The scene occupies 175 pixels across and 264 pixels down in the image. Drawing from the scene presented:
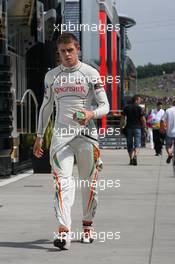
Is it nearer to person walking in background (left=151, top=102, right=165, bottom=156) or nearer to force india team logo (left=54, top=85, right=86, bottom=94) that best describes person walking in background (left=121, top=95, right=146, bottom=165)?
person walking in background (left=151, top=102, right=165, bottom=156)

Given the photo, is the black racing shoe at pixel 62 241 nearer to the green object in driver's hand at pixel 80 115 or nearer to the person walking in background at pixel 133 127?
the green object in driver's hand at pixel 80 115

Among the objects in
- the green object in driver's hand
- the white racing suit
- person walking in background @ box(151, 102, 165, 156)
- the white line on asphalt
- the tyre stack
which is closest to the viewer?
the green object in driver's hand

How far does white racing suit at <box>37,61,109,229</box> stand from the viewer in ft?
23.1

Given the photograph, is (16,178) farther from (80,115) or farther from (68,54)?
(80,115)

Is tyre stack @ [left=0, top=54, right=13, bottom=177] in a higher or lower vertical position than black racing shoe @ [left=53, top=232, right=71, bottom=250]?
higher

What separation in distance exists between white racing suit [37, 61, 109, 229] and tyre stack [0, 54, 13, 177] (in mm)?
6394

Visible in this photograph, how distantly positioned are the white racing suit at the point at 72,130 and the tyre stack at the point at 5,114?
639cm

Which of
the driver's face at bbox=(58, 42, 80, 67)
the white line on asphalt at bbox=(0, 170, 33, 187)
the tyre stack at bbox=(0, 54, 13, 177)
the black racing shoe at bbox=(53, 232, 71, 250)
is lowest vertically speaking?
the white line on asphalt at bbox=(0, 170, 33, 187)

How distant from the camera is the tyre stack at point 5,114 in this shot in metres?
13.5

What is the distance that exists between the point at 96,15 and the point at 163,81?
4491 inches

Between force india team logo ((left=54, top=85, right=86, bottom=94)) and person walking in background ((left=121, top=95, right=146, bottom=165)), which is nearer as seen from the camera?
force india team logo ((left=54, top=85, right=86, bottom=94))

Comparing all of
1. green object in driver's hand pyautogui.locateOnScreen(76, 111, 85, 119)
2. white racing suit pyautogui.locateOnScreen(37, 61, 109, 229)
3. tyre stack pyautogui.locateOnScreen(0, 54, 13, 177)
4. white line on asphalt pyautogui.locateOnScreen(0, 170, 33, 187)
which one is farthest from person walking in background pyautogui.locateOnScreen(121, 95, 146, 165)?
green object in driver's hand pyautogui.locateOnScreen(76, 111, 85, 119)

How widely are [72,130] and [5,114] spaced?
6832mm

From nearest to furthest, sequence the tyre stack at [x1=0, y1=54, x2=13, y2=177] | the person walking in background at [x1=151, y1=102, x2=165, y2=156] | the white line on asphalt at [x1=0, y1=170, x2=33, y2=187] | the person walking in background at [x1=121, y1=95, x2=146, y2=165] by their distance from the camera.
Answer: the tyre stack at [x1=0, y1=54, x2=13, y2=177]
the white line on asphalt at [x1=0, y1=170, x2=33, y2=187]
the person walking in background at [x1=121, y1=95, x2=146, y2=165]
the person walking in background at [x1=151, y1=102, x2=165, y2=156]
